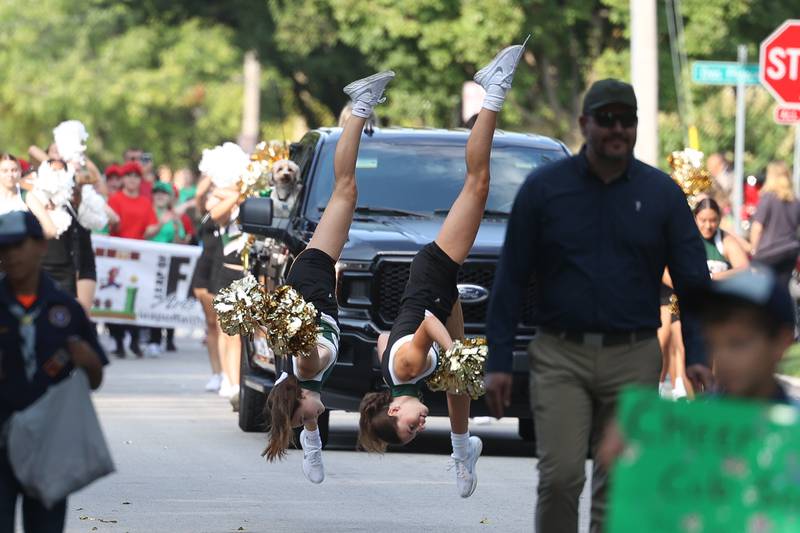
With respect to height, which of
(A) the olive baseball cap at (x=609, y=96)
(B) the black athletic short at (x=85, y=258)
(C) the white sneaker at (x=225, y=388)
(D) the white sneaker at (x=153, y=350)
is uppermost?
(A) the olive baseball cap at (x=609, y=96)

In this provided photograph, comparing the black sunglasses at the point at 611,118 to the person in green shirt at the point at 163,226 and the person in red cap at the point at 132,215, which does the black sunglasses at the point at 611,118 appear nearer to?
the person in red cap at the point at 132,215

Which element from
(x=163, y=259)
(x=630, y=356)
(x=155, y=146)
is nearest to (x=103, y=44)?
(x=155, y=146)

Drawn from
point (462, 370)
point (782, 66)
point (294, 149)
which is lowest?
point (462, 370)

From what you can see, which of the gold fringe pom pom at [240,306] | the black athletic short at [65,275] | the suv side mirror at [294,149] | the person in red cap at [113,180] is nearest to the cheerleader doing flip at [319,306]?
the gold fringe pom pom at [240,306]

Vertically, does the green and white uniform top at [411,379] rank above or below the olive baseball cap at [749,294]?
below

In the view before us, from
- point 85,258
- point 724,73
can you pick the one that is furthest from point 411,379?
point 724,73

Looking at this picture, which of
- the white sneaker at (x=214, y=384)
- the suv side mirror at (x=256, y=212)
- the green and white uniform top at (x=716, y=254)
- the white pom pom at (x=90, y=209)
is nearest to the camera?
the suv side mirror at (x=256, y=212)

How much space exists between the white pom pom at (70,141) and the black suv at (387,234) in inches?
112

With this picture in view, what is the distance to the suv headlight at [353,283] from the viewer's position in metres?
13.0

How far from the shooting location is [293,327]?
10.9 meters

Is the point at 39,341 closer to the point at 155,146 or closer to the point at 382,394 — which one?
the point at 382,394

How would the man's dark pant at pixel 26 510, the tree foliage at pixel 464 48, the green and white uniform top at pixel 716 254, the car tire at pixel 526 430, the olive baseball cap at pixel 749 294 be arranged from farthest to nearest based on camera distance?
the tree foliage at pixel 464 48
the green and white uniform top at pixel 716 254
the car tire at pixel 526 430
the man's dark pant at pixel 26 510
the olive baseball cap at pixel 749 294

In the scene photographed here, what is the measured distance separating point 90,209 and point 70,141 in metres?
0.99

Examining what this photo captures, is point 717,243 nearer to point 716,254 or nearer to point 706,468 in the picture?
point 716,254
